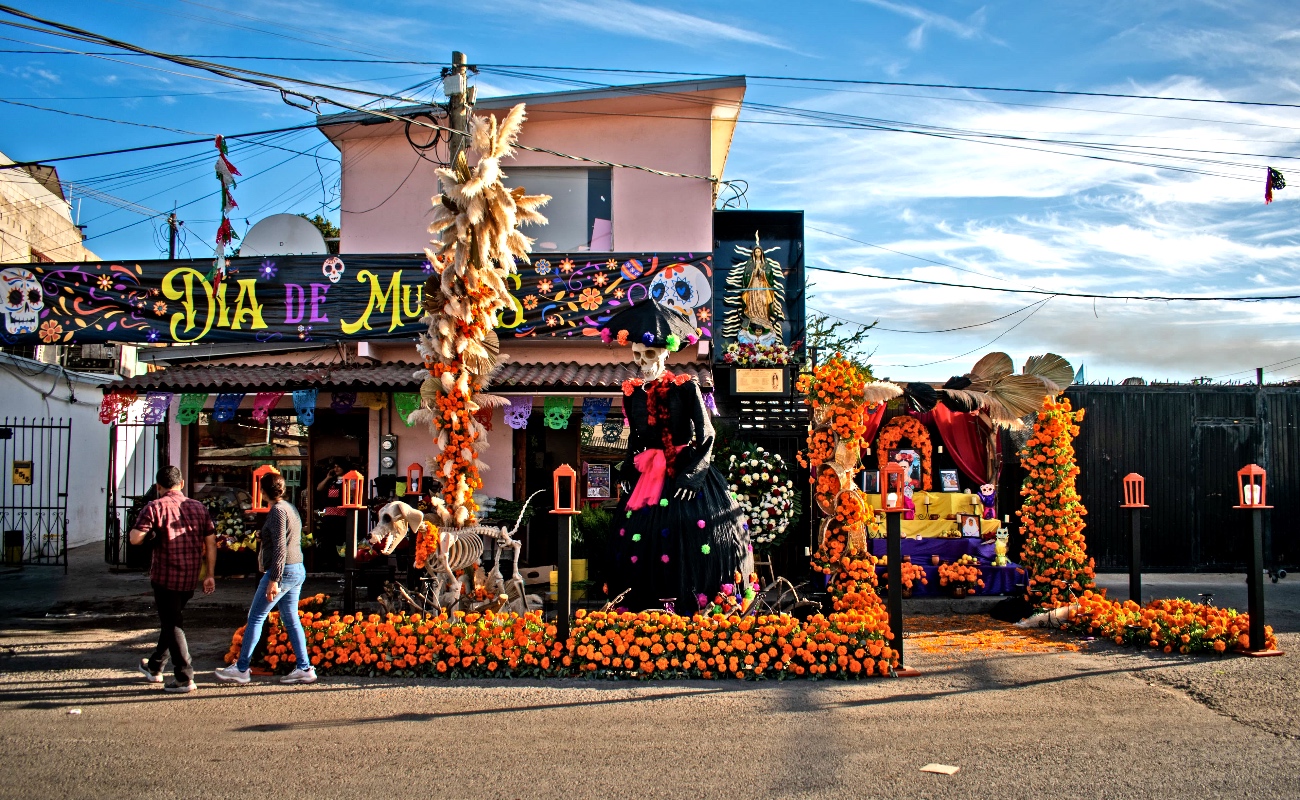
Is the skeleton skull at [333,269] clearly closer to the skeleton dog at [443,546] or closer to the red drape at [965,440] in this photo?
the skeleton dog at [443,546]

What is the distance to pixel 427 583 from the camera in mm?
8141

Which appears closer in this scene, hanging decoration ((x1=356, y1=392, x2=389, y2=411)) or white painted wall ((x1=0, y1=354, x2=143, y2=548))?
hanging decoration ((x1=356, y1=392, x2=389, y2=411))

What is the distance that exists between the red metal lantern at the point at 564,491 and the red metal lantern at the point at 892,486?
2667mm

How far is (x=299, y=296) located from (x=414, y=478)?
2.94 metres

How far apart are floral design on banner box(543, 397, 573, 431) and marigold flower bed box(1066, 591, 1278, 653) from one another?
622cm

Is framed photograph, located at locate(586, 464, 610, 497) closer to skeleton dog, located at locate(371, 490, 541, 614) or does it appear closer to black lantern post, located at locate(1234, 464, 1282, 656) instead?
skeleton dog, located at locate(371, 490, 541, 614)

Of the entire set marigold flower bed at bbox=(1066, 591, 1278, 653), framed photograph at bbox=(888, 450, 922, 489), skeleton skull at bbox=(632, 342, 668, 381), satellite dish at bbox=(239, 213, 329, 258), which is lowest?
marigold flower bed at bbox=(1066, 591, 1278, 653)

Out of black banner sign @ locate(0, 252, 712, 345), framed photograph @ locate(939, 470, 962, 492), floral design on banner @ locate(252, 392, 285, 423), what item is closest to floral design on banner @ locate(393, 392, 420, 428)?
black banner sign @ locate(0, 252, 712, 345)

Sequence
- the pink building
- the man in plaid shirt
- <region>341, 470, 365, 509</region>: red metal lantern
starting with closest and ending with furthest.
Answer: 1. the man in plaid shirt
2. <region>341, 470, 365, 509</region>: red metal lantern
3. the pink building

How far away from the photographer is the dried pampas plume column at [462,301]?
8.33 metres

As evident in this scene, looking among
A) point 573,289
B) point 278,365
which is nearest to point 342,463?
point 278,365

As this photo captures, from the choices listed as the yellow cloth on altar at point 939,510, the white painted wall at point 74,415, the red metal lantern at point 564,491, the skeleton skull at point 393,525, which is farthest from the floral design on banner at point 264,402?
the yellow cloth on altar at point 939,510

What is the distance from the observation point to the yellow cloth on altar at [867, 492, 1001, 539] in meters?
11.2

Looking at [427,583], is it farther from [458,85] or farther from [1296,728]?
[1296,728]
